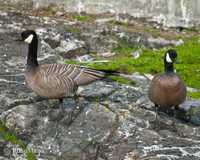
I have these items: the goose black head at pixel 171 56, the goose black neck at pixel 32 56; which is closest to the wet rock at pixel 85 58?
the goose black neck at pixel 32 56

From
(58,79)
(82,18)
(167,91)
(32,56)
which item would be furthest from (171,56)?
(82,18)

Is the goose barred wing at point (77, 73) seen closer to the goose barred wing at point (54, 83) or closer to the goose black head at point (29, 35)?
the goose barred wing at point (54, 83)

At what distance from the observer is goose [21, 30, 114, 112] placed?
9250 millimetres

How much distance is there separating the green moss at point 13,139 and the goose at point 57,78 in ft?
2.49

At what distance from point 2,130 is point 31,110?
62 cm

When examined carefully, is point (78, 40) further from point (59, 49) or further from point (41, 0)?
point (41, 0)

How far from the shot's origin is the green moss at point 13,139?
8943 millimetres

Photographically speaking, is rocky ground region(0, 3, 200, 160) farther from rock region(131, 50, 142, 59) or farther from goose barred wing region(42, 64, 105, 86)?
rock region(131, 50, 142, 59)

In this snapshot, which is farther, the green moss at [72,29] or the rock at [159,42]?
the rock at [159,42]

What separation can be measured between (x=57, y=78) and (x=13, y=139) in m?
1.15

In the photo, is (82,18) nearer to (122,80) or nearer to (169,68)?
(122,80)

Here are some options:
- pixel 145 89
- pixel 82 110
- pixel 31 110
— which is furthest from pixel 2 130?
pixel 145 89

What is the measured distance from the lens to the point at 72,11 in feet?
61.8

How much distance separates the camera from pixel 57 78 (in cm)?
927
